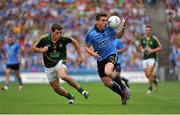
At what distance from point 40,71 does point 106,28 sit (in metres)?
22.0

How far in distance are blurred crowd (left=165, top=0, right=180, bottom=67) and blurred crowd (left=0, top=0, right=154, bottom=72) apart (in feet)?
5.48

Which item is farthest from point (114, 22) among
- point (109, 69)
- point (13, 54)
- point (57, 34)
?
point (13, 54)

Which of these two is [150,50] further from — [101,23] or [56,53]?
[56,53]

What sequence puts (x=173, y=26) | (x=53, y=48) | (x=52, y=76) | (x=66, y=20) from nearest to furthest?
(x=53, y=48)
(x=52, y=76)
(x=66, y=20)
(x=173, y=26)

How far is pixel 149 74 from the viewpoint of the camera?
26.7 m

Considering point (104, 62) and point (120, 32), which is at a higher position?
point (120, 32)

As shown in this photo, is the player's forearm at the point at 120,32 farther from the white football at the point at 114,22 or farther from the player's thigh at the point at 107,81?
the player's thigh at the point at 107,81

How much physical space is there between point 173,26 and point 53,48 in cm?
2554

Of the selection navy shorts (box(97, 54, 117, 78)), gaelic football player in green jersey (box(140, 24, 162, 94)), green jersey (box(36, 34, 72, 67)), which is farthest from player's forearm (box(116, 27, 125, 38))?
gaelic football player in green jersey (box(140, 24, 162, 94))

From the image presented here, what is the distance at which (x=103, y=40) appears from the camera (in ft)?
60.7

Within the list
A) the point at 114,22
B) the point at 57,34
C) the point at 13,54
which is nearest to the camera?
the point at 114,22

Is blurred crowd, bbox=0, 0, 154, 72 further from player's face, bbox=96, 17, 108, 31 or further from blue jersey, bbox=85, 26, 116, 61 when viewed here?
player's face, bbox=96, 17, 108, 31

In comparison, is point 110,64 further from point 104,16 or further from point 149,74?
point 149,74

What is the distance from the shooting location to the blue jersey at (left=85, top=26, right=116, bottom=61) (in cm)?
1845
